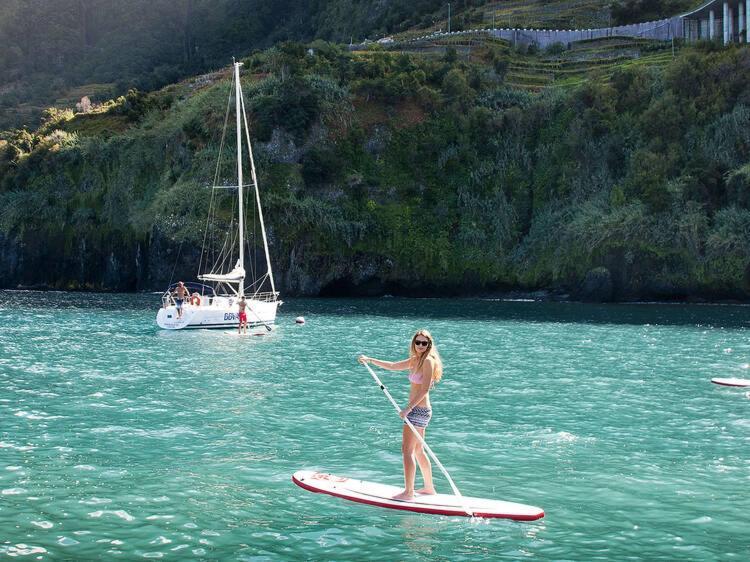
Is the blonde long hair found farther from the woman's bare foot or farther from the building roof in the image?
the building roof

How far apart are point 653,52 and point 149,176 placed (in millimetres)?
55175

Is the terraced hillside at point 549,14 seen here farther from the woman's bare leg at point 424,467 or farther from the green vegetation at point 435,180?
the woman's bare leg at point 424,467

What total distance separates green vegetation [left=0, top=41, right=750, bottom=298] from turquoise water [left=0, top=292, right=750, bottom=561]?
34.1 m

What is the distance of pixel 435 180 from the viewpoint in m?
85.2

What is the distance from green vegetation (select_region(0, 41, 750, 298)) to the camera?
70812mm

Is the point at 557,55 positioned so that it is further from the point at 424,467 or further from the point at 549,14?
the point at 424,467

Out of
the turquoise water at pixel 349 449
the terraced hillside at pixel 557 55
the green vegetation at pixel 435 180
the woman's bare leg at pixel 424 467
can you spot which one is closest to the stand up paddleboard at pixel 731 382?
the turquoise water at pixel 349 449

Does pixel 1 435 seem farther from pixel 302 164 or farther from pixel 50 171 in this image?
pixel 50 171

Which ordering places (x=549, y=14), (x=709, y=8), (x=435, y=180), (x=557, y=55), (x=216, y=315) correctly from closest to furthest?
(x=216, y=315)
(x=435, y=180)
(x=709, y=8)
(x=557, y=55)
(x=549, y=14)

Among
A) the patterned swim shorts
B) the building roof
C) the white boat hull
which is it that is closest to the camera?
the patterned swim shorts

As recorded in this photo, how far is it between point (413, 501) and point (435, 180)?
238ft

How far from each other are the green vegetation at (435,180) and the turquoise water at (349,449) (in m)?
34.1

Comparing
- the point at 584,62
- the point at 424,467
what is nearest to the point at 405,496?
the point at 424,467

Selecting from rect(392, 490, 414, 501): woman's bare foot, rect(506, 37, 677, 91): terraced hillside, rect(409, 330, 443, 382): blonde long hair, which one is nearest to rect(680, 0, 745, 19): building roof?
rect(506, 37, 677, 91): terraced hillside
